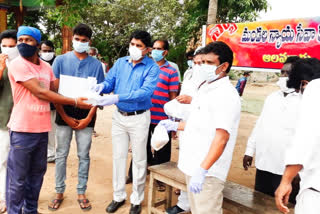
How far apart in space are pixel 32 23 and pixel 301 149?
20.5 metres

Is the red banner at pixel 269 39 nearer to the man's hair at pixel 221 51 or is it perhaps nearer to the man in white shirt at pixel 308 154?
the man's hair at pixel 221 51

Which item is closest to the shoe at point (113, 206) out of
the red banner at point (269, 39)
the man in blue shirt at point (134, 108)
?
the man in blue shirt at point (134, 108)

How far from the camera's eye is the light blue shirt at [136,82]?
9.66ft

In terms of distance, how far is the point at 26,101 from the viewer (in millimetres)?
2480

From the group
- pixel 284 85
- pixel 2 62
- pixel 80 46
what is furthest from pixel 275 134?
pixel 2 62

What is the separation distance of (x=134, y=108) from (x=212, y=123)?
1.32 metres

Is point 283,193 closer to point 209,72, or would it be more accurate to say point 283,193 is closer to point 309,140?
point 309,140

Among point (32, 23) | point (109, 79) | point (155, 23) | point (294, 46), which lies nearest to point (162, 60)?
point (109, 79)

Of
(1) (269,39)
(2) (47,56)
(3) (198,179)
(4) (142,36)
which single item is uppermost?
(1) (269,39)

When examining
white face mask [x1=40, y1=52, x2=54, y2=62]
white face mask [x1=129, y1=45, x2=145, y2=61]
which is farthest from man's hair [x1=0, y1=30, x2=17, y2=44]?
white face mask [x1=40, y1=52, x2=54, y2=62]

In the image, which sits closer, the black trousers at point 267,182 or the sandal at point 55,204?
the black trousers at point 267,182

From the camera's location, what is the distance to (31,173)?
268 cm

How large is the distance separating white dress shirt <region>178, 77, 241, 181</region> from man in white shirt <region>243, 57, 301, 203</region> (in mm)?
965

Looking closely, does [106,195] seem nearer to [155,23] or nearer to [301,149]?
[301,149]
